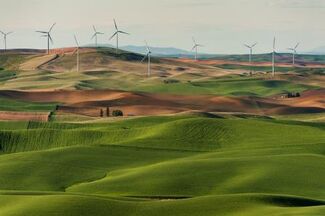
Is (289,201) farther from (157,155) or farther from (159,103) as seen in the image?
(159,103)

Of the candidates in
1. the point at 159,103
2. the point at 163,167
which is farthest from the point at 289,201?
the point at 159,103

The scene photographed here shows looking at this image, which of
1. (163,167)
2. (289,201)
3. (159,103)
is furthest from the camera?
(159,103)

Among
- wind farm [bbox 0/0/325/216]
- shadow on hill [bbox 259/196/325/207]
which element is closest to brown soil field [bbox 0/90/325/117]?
wind farm [bbox 0/0/325/216]

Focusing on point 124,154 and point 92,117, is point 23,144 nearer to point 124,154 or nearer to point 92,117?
point 124,154

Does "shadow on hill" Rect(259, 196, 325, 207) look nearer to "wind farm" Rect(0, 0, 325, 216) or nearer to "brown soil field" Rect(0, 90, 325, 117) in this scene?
"wind farm" Rect(0, 0, 325, 216)

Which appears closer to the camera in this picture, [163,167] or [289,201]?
[289,201]

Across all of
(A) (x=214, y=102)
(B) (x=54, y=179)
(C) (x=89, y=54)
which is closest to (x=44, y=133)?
(B) (x=54, y=179)

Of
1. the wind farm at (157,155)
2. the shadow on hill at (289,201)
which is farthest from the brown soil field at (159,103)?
the shadow on hill at (289,201)

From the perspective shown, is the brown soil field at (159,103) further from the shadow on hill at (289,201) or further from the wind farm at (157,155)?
the shadow on hill at (289,201)
